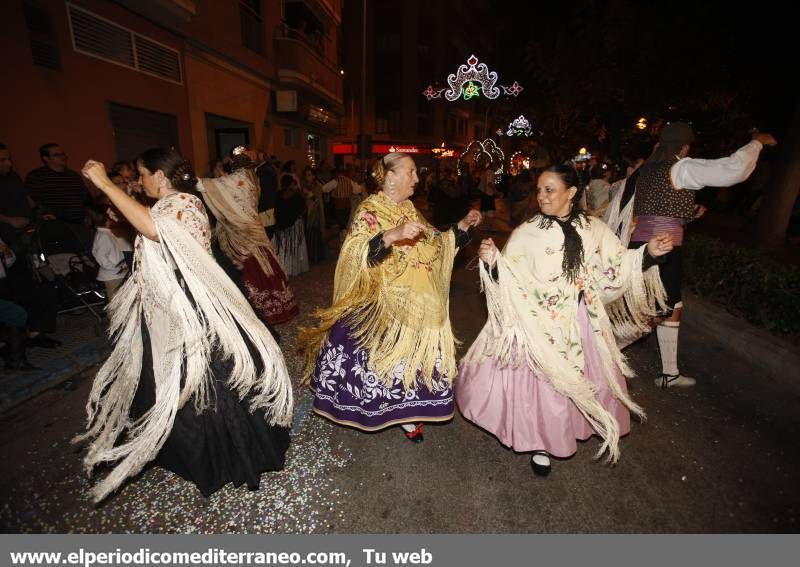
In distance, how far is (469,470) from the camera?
9.48 feet

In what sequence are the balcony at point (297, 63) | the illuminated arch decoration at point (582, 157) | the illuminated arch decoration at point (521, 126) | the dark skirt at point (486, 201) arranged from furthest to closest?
1. the illuminated arch decoration at point (521, 126)
2. the illuminated arch decoration at point (582, 157)
3. the balcony at point (297, 63)
4. the dark skirt at point (486, 201)

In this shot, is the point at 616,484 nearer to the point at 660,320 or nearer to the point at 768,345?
the point at 660,320

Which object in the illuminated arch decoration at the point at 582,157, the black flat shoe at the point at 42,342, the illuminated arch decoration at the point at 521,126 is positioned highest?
the illuminated arch decoration at the point at 521,126

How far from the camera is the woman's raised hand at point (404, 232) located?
2496 mm

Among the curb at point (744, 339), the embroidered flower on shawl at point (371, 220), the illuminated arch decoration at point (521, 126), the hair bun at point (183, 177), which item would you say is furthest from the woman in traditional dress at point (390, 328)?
the illuminated arch decoration at point (521, 126)

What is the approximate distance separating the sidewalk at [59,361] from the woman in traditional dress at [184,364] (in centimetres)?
161

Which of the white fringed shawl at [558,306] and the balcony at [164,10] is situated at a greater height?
the balcony at [164,10]

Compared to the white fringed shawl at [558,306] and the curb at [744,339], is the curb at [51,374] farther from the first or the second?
the curb at [744,339]

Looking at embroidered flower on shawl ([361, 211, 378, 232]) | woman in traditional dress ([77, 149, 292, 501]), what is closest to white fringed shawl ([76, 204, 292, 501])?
woman in traditional dress ([77, 149, 292, 501])

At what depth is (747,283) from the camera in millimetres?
4875

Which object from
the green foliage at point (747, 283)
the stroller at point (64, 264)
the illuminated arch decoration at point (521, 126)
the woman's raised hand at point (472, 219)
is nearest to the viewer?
the woman's raised hand at point (472, 219)

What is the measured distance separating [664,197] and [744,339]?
2137 millimetres

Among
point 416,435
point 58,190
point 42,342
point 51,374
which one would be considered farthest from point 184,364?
point 58,190

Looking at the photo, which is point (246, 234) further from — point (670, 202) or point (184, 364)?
point (670, 202)
